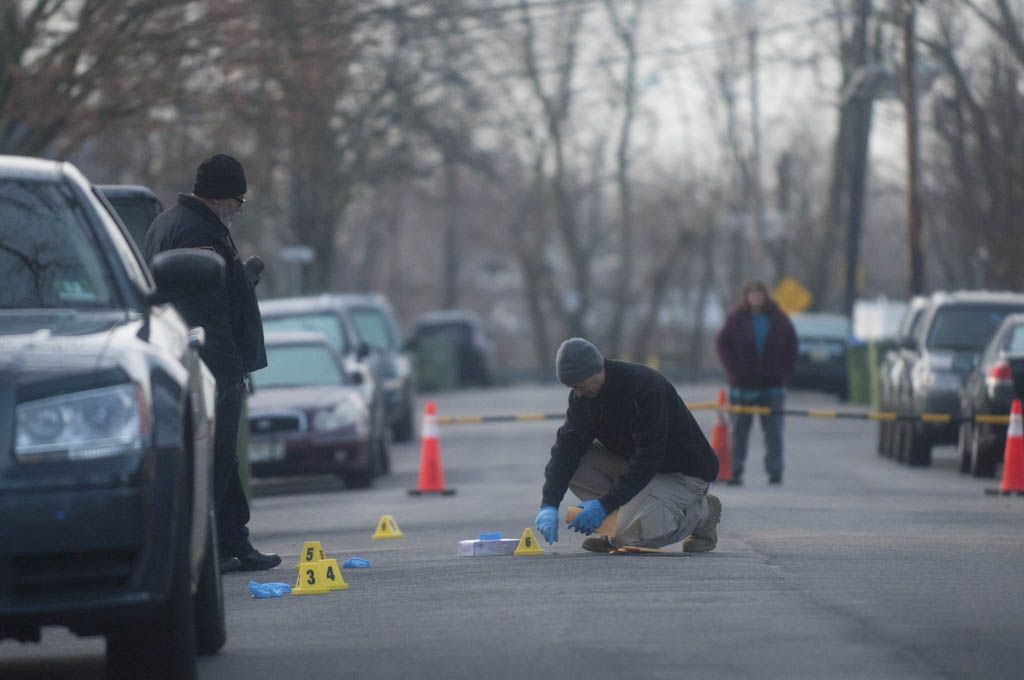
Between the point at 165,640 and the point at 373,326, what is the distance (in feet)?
71.4

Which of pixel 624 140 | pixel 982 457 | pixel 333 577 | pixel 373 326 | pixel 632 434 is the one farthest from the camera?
pixel 624 140

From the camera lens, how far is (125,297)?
7023mm

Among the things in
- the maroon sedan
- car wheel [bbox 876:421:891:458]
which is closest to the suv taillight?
car wheel [bbox 876:421:891:458]

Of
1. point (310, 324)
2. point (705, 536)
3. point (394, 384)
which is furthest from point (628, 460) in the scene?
point (394, 384)

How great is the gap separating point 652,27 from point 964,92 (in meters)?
18.9

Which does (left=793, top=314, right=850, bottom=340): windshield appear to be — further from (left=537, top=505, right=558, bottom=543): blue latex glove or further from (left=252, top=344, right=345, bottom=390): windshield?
(left=537, top=505, right=558, bottom=543): blue latex glove

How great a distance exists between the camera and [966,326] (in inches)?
874

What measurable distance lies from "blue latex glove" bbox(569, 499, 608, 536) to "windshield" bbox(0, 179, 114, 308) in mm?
3852

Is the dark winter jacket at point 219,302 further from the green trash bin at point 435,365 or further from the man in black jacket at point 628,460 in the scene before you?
the green trash bin at point 435,365

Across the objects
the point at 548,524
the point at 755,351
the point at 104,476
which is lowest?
the point at 548,524

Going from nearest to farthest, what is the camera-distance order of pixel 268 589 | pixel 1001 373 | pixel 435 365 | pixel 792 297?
pixel 268 589, pixel 1001 373, pixel 792 297, pixel 435 365

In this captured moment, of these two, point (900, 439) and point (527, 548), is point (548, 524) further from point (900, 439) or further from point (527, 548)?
point (900, 439)

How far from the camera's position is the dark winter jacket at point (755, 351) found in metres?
18.7

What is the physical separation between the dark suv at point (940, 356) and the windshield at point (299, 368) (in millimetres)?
5894
